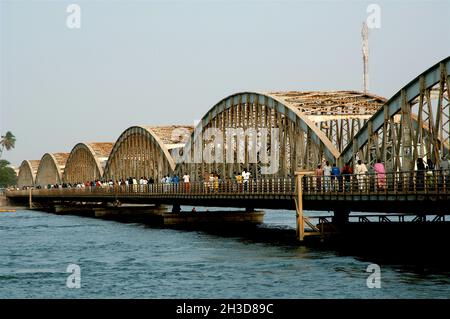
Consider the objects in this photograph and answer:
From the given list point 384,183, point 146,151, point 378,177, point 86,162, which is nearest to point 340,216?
point 384,183

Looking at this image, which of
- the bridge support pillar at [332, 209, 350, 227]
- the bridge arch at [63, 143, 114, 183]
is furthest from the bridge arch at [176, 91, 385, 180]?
the bridge arch at [63, 143, 114, 183]

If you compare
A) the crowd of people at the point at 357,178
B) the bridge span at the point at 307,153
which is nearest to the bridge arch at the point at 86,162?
the bridge span at the point at 307,153

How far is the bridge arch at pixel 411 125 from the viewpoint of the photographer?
181 feet

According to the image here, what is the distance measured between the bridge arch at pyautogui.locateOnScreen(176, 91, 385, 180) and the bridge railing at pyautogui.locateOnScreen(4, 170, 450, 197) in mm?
3986

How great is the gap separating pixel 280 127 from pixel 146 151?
56886mm

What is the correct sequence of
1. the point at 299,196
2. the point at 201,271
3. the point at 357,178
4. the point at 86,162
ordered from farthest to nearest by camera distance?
1. the point at 86,162
2. the point at 299,196
3. the point at 357,178
4. the point at 201,271

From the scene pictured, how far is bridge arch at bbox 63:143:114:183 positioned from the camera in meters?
168

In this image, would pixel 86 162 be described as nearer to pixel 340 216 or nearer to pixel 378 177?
pixel 340 216

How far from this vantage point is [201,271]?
49.1 m

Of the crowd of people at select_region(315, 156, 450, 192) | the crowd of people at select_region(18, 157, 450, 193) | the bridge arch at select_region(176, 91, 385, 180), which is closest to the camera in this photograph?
the crowd of people at select_region(315, 156, 450, 192)

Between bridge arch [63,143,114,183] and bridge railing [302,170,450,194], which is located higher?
bridge arch [63,143,114,183]

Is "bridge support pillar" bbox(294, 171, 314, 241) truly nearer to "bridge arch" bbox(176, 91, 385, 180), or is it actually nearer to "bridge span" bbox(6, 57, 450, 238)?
"bridge span" bbox(6, 57, 450, 238)

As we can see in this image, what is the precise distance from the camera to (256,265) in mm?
50844
